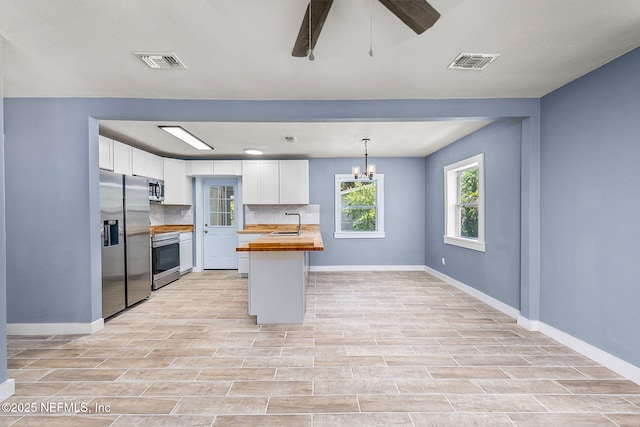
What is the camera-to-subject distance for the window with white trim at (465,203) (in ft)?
14.8

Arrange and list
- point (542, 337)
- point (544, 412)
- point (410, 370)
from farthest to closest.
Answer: point (542, 337)
point (410, 370)
point (544, 412)

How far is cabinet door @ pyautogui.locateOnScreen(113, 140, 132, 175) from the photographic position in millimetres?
4266

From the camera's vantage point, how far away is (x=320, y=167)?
21.8 ft

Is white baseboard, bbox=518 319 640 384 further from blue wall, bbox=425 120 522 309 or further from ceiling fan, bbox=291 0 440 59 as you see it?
ceiling fan, bbox=291 0 440 59

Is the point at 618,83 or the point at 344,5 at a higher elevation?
the point at 344,5

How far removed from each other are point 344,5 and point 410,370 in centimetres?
258

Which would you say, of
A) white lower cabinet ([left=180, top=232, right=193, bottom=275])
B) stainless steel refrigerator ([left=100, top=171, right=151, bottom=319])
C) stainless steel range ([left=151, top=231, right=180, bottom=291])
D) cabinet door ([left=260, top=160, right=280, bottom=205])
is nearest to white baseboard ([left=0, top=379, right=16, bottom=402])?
stainless steel refrigerator ([left=100, top=171, right=151, bottom=319])

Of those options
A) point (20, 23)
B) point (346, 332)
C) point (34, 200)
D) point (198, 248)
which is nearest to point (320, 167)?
point (198, 248)

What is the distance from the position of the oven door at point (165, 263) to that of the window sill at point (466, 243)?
481 centimetres

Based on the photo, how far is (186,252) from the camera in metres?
6.44

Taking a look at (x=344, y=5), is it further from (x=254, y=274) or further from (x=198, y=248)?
(x=198, y=248)

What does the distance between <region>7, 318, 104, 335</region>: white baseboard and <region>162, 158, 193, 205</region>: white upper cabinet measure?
3054 millimetres

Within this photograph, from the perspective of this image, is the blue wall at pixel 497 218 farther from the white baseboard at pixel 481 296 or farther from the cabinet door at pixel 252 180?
the cabinet door at pixel 252 180

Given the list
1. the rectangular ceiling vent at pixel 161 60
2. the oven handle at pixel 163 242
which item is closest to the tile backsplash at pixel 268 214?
the oven handle at pixel 163 242
